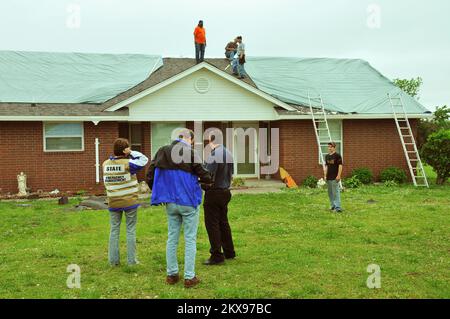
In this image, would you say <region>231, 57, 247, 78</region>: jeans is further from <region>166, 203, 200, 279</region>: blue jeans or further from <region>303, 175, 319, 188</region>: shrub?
<region>166, 203, 200, 279</region>: blue jeans

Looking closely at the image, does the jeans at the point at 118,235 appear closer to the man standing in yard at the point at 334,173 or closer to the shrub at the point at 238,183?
the man standing in yard at the point at 334,173

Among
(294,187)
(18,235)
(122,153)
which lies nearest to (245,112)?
(294,187)

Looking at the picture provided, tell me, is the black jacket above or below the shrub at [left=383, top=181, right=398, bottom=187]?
above

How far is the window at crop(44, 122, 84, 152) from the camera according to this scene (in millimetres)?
18594

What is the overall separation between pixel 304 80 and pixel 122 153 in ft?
52.2

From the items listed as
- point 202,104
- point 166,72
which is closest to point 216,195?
point 202,104

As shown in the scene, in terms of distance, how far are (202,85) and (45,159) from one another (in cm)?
595

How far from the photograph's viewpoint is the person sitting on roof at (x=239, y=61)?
69.5 feet

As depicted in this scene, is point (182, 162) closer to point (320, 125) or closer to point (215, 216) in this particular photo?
point (215, 216)

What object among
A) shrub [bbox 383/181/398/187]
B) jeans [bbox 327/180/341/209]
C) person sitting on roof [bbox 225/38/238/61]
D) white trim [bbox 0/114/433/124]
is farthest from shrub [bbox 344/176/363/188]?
person sitting on roof [bbox 225/38/238/61]

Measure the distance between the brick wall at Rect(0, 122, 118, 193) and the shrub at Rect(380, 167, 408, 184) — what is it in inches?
393
